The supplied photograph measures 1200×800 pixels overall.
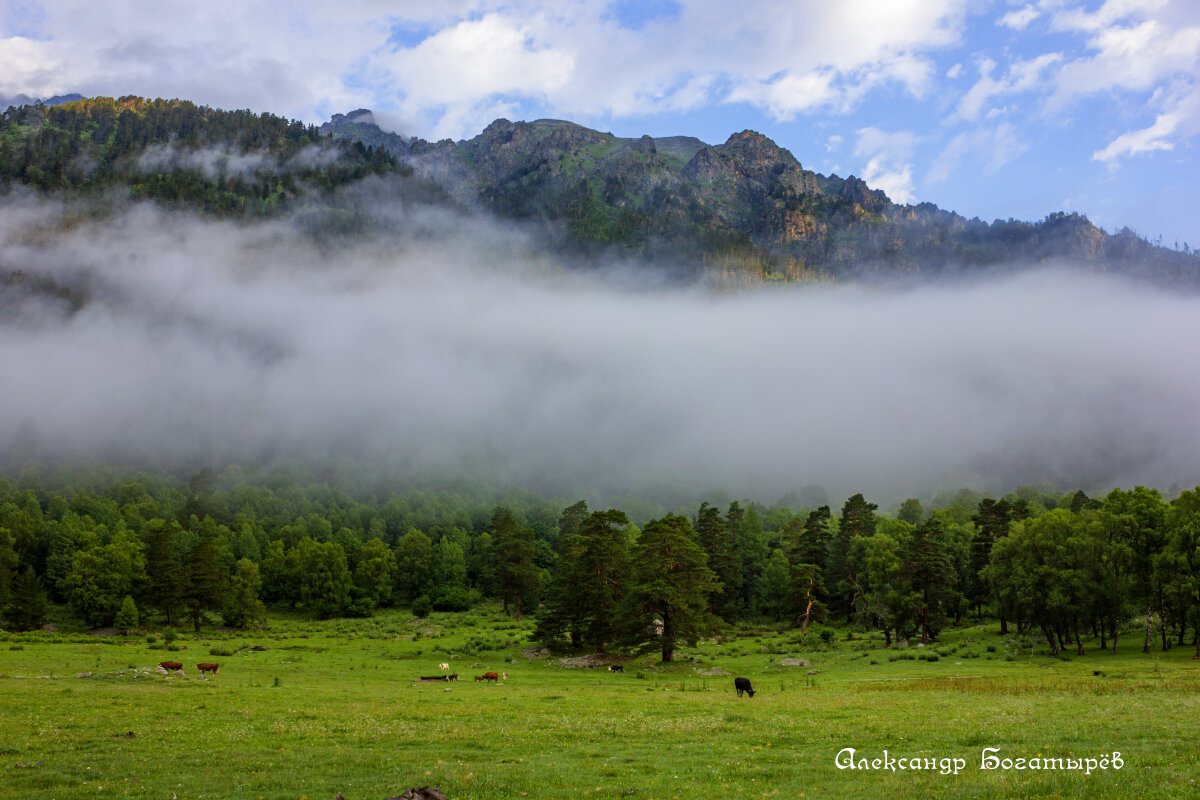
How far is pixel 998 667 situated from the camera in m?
49.7

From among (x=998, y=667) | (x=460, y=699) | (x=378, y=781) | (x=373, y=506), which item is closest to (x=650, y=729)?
(x=378, y=781)

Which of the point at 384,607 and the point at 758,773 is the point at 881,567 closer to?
the point at 758,773

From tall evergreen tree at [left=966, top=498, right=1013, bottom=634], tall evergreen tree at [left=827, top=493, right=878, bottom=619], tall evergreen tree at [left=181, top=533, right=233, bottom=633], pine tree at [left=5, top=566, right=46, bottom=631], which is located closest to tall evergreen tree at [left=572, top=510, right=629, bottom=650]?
tall evergreen tree at [left=827, top=493, right=878, bottom=619]

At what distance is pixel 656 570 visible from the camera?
192 ft

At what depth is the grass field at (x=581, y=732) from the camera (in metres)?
17.0

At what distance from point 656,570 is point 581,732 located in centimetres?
3453

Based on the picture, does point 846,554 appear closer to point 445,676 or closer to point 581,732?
point 445,676

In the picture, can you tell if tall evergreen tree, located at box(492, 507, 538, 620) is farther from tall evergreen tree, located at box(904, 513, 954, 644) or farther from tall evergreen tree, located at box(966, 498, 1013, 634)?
tall evergreen tree, located at box(966, 498, 1013, 634)

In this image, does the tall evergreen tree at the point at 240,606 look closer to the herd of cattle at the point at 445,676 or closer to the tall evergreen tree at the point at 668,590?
the herd of cattle at the point at 445,676

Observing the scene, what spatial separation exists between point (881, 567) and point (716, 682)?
38632 millimetres

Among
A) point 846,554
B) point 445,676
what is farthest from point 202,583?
point 846,554

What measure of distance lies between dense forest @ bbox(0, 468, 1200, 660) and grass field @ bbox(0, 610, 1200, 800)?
30.4 ft

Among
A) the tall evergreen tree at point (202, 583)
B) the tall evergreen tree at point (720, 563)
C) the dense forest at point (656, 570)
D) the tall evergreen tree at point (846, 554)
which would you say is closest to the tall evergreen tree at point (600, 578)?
the dense forest at point (656, 570)

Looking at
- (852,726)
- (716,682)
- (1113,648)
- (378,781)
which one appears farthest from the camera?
(1113,648)
